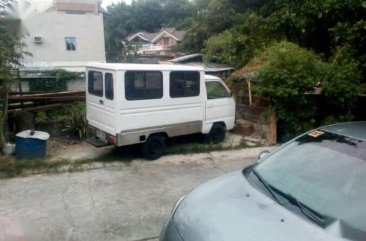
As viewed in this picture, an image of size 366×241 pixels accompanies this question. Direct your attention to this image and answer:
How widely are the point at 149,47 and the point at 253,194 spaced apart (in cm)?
4651

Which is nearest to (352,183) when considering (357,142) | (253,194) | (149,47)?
(357,142)

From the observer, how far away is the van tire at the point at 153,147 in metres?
7.39

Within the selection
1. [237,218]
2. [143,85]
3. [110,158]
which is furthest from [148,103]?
[237,218]

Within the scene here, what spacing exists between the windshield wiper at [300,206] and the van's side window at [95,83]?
15.5ft

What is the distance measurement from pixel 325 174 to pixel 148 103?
4.62 m

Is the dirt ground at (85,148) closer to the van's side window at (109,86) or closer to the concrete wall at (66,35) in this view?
the van's side window at (109,86)

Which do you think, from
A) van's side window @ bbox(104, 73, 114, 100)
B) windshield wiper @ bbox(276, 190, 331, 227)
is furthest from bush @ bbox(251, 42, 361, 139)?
windshield wiper @ bbox(276, 190, 331, 227)

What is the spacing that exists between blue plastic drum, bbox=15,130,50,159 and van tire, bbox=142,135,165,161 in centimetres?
193

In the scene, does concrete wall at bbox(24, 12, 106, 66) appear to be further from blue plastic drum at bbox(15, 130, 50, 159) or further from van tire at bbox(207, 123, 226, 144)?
van tire at bbox(207, 123, 226, 144)

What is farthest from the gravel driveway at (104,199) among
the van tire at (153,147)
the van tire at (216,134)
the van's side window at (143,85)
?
the van's side window at (143,85)

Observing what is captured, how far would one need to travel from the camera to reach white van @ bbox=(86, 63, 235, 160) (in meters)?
6.93

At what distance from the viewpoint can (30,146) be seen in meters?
7.15

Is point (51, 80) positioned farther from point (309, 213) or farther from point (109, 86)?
point (309, 213)

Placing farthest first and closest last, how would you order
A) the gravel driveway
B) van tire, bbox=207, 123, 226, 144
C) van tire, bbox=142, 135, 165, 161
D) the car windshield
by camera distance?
1. van tire, bbox=207, 123, 226, 144
2. van tire, bbox=142, 135, 165, 161
3. the gravel driveway
4. the car windshield
